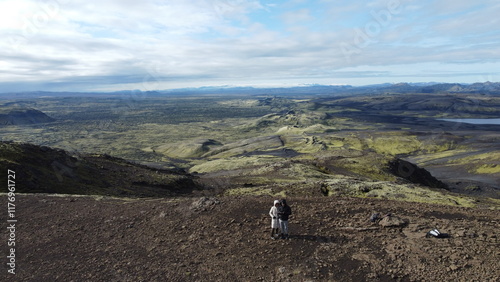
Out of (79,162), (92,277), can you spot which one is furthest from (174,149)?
(92,277)

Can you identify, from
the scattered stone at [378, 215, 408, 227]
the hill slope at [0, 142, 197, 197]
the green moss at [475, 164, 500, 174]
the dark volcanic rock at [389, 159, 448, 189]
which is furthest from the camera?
the green moss at [475, 164, 500, 174]

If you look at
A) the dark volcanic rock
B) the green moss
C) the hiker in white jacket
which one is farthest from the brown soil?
the green moss

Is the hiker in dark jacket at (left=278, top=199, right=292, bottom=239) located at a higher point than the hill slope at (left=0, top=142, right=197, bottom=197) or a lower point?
higher

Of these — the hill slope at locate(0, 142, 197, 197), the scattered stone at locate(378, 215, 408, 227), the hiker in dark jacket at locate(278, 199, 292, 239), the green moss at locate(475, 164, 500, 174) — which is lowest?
the green moss at locate(475, 164, 500, 174)

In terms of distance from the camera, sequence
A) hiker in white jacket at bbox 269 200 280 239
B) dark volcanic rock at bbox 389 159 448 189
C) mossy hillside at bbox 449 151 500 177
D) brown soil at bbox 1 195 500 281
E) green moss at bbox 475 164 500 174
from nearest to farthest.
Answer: brown soil at bbox 1 195 500 281
hiker in white jacket at bbox 269 200 280 239
dark volcanic rock at bbox 389 159 448 189
green moss at bbox 475 164 500 174
mossy hillside at bbox 449 151 500 177

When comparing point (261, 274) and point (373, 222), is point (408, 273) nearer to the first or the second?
point (373, 222)

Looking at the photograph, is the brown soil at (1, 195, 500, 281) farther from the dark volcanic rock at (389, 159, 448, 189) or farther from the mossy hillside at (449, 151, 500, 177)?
the mossy hillside at (449, 151, 500, 177)

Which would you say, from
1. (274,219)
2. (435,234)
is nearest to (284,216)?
(274,219)

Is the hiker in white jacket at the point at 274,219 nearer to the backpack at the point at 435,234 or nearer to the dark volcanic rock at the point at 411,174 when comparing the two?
the backpack at the point at 435,234
